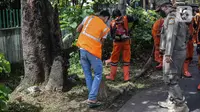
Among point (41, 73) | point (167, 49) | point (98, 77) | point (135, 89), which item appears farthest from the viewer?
point (135, 89)

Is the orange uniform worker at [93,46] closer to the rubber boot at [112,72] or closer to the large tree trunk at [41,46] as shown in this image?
the large tree trunk at [41,46]

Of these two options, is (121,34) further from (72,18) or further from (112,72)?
(72,18)

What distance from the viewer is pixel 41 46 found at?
6547 millimetres

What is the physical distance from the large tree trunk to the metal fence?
2554mm

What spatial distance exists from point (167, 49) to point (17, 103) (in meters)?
3.10

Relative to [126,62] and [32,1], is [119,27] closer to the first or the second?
[126,62]

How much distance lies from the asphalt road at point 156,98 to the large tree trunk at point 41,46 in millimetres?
1654

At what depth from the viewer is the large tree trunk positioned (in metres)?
6.42

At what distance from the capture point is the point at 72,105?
571cm

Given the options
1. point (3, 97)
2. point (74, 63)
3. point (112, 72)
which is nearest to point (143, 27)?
point (74, 63)

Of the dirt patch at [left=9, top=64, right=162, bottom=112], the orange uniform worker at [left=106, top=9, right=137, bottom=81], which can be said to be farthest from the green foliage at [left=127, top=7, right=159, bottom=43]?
the dirt patch at [left=9, top=64, right=162, bottom=112]

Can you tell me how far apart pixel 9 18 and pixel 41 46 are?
3107mm

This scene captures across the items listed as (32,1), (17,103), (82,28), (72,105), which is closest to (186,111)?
(72,105)

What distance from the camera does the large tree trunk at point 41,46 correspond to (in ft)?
21.1
